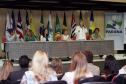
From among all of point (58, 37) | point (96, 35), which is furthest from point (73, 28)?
point (58, 37)

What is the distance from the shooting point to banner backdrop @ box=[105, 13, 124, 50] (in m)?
13.8

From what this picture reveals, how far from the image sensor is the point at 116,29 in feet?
45.5

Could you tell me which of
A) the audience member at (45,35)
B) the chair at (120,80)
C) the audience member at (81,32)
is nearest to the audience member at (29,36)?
the audience member at (45,35)

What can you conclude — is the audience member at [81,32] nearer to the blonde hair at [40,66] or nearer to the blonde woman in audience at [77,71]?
the blonde woman in audience at [77,71]

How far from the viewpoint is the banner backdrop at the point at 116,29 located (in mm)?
13820

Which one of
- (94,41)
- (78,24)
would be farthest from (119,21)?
(94,41)

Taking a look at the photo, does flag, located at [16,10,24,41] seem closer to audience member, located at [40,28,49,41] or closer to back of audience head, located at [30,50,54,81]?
audience member, located at [40,28,49,41]

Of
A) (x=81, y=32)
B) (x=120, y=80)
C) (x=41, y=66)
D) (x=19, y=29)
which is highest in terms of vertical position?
(x=19, y=29)

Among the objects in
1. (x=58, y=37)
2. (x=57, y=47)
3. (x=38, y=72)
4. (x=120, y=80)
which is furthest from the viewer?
(x=58, y=37)

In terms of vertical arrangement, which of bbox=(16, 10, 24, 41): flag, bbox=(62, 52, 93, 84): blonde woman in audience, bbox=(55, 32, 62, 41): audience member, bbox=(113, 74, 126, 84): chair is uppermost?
bbox=(16, 10, 24, 41): flag

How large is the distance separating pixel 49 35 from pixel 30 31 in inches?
29.3

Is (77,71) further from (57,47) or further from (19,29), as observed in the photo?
(19,29)

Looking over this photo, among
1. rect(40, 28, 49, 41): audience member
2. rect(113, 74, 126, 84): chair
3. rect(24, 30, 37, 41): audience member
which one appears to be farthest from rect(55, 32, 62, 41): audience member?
rect(113, 74, 126, 84): chair

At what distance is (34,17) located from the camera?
1299cm
